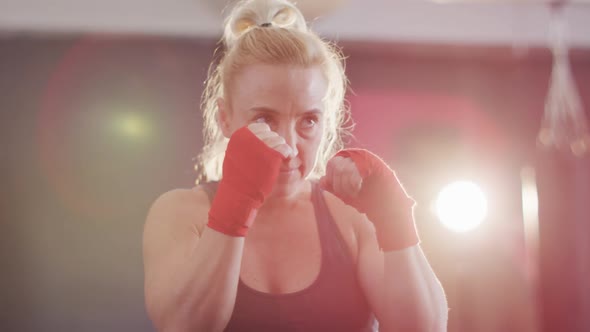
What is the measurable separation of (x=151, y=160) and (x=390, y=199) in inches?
65.2

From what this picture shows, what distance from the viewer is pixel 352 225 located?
0.82m

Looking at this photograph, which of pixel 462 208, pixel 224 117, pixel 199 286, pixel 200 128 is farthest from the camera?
pixel 200 128

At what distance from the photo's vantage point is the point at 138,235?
2.16m

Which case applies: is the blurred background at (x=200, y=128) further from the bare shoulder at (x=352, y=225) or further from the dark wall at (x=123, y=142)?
the bare shoulder at (x=352, y=225)

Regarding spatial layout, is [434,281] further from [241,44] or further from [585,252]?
[585,252]

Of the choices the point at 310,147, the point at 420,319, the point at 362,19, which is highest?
the point at 362,19

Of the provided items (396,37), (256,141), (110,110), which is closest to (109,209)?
(110,110)

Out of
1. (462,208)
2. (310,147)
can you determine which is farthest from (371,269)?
(462,208)

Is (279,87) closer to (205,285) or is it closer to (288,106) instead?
(288,106)

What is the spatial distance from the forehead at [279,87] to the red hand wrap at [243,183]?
0.24ft

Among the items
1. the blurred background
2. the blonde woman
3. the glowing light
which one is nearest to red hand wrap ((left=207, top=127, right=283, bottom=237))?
the blonde woman

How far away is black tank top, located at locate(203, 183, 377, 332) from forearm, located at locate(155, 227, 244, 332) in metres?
0.07

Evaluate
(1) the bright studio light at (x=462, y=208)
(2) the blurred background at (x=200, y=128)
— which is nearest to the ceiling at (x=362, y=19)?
(2) the blurred background at (x=200, y=128)

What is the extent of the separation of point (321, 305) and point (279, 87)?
0.94ft
